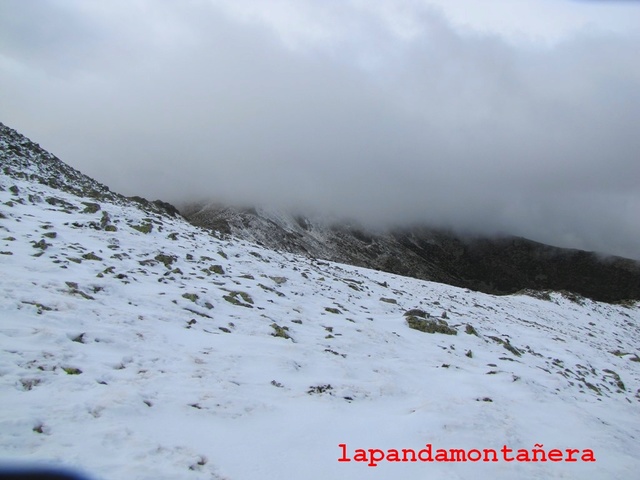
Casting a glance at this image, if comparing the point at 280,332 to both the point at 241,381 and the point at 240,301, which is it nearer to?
the point at 240,301

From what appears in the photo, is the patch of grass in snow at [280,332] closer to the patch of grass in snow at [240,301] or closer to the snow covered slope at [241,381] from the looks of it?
→ the snow covered slope at [241,381]

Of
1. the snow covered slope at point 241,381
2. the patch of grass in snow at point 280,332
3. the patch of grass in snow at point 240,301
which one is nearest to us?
the snow covered slope at point 241,381

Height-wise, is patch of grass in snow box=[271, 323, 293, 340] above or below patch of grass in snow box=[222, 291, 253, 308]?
below

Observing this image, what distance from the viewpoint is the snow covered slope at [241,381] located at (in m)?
5.73

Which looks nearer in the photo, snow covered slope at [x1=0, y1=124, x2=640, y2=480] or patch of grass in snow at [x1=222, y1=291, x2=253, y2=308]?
snow covered slope at [x1=0, y1=124, x2=640, y2=480]

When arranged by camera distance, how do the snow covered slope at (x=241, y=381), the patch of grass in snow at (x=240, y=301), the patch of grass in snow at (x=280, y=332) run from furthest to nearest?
the patch of grass in snow at (x=240, y=301) → the patch of grass in snow at (x=280, y=332) → the snow covered slope at (x=241, y=381)

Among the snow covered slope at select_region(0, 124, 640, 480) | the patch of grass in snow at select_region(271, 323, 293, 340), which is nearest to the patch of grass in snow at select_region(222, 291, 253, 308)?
the snow covered slope at select_region(0, 124, 640, 480)

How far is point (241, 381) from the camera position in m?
8.16

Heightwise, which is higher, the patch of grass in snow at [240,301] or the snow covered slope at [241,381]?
the patch of grass in snow at [240,301]

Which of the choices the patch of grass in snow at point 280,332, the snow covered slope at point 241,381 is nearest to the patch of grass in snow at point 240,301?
the snow covered slope at point 241,381

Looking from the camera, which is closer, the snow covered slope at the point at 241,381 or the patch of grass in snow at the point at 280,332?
the snow covered slope at the point at 241,381

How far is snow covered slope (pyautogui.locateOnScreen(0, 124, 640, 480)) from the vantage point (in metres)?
5.73

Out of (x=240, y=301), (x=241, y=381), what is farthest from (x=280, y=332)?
(x=241, y=381)

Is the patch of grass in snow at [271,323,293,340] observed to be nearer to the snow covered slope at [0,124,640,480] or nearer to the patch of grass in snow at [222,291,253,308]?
the snow covered slope at [0,124,640,480]
